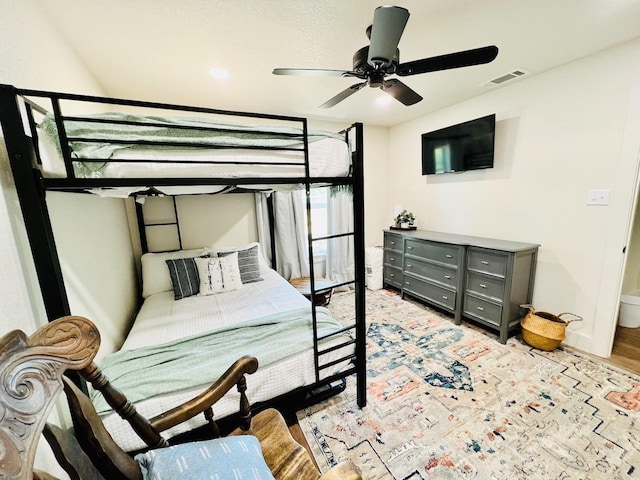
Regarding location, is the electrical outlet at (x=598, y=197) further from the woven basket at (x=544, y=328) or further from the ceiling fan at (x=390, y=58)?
the ceiling fan at (x=390, y=58)

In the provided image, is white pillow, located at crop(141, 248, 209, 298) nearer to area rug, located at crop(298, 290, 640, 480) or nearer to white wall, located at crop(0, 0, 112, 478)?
white wall, located at crop(0, 0, 112, 478)

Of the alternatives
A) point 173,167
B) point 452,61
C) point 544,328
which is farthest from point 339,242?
point 173,167

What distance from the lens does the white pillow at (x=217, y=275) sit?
248cm

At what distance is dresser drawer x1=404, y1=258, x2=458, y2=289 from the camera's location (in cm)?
279

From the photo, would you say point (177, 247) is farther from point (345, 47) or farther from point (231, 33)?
point (345, 47)

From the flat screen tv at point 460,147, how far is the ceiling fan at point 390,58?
138 centimetres

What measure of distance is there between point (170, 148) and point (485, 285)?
2823mm

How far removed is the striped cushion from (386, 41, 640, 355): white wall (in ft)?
10.4

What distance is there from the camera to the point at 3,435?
1.26 feet

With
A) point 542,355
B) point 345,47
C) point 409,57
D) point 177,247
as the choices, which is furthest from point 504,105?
point 177,247

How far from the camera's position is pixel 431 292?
121 inches

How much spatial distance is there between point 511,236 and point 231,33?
3095 mm

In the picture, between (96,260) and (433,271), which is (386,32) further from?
(433,271)

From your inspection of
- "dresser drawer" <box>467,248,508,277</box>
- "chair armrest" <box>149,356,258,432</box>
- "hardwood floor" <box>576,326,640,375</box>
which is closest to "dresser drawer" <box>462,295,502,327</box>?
"dresser drawer" <box>467,248,508,277</box>
